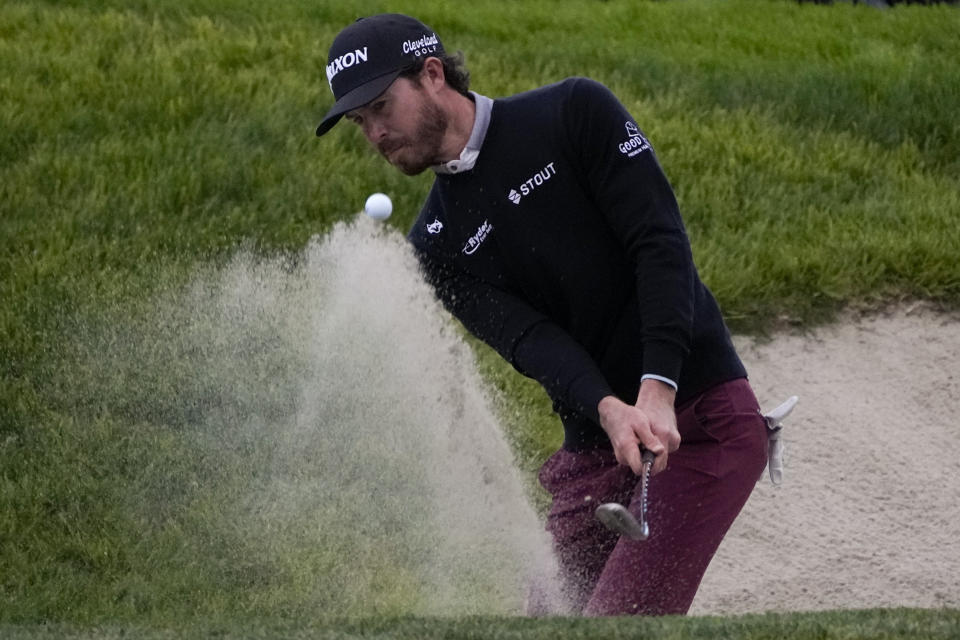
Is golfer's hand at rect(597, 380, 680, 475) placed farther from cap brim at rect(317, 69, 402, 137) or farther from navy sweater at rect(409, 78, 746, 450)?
cap brim at rect(317, 69, 402, 137)

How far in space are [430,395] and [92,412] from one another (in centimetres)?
140

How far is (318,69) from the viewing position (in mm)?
9484

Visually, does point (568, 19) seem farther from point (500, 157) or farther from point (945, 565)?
point (500, 157)

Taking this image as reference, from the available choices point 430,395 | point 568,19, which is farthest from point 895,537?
point 568,19

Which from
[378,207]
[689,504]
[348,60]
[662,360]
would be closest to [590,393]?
[662,360]

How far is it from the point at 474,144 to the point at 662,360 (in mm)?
746

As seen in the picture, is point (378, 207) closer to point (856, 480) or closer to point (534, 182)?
point (856, 480)

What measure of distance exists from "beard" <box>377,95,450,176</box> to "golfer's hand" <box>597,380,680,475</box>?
2.49 feet

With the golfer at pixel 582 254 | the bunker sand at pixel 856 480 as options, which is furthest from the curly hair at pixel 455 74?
the bunker sand at pixel 856 480

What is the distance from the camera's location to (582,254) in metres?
3.98

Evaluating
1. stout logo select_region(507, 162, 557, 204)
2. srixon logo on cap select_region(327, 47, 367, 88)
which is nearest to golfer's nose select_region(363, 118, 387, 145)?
srixon logo on cap select_region(327, 47, 367, 88)

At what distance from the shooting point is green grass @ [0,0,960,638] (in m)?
5.87

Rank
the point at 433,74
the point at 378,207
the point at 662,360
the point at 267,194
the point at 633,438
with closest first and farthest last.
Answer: the point at 633,438, the point at 662,360, the point at 433,74, the point at 378,207, the point at 267,194

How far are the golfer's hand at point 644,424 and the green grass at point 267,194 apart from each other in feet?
1.28
